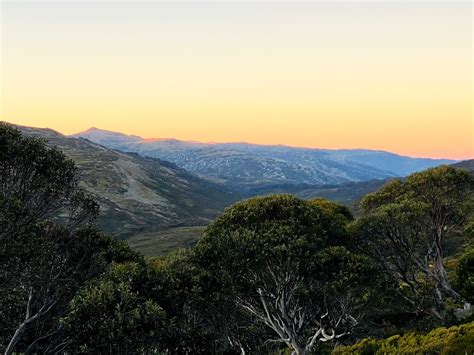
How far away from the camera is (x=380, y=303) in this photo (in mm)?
39000

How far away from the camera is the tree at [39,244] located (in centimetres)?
2891

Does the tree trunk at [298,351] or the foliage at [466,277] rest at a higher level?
the foliage at [466,277]

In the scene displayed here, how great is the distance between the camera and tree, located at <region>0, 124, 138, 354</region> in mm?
28906

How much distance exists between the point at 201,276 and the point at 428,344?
1659 cm

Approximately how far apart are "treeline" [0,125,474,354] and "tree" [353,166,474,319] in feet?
0.62

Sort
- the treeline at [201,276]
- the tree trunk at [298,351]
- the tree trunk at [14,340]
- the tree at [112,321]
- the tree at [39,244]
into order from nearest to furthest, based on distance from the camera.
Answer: the tree at [112,321], the treeline at [201,276], the tree at [39,244], the tree trunk at [14,340], the tree trunk at [298,351]

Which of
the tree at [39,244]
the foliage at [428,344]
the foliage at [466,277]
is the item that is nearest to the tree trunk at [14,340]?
the tree at [39,244]

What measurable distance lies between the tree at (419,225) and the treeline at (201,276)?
188 millimetres

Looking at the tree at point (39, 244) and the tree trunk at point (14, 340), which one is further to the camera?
the tree trunk at point (14, 340)

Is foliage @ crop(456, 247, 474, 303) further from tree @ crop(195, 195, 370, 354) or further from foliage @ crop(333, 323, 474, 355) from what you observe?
foliage @ crop(333, 323, 474, 355)

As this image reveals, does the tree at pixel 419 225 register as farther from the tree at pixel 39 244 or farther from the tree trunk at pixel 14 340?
the tree trunk at pixel 14 340

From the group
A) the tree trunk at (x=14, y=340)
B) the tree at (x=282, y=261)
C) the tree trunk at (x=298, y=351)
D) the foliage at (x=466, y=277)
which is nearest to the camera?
the tree trunk at (x=14, y=340)

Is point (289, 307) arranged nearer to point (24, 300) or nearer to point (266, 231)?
point (266, 231)

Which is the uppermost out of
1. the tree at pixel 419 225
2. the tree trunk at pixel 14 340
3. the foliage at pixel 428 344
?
the tree at pixel 419 225
